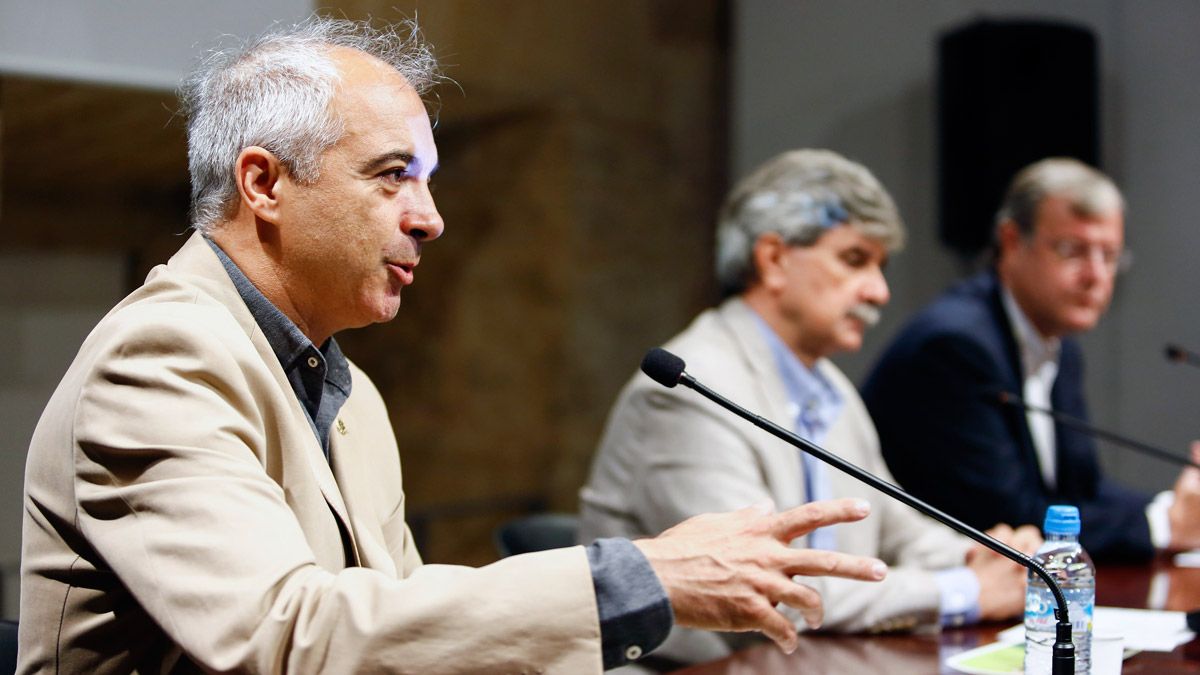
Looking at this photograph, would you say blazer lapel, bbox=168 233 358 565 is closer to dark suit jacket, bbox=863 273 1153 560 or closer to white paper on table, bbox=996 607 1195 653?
white paper on table, bbox=996 607 1195 653

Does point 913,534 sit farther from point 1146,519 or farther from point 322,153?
point 322,153

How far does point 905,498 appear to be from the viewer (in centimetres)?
138

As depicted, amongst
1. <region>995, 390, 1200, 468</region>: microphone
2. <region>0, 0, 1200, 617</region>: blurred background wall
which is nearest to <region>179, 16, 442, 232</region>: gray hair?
<region>995, 390, 1200, 468</region>: microphone

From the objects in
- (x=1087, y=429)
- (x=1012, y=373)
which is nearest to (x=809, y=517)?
(x=1087, y=429)

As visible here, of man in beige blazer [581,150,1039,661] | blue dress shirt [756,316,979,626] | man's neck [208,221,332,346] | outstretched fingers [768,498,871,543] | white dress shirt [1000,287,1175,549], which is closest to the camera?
outstretched fingers [768,498,871,543]

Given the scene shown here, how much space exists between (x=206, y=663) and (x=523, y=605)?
27 centimetres

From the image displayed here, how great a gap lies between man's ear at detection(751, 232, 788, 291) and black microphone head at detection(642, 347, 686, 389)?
0.94 meters

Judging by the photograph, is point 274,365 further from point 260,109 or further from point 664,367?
point 664,367

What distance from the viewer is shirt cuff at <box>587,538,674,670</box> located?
1.15m

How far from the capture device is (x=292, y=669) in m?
1.09

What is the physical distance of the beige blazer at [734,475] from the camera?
196 centimetres

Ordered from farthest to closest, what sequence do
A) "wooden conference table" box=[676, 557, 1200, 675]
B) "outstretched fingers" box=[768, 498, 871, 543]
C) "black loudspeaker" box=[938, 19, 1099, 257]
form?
"black loudspeaker" box=[938, 19, 1099, 257], "wooden conference table" box=[676, 557, 1200, 675], "outstretched fingers" box=[768, 498, 871, 543]

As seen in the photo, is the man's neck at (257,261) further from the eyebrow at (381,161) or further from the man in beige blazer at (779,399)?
the man in beige blazer at (779,399)

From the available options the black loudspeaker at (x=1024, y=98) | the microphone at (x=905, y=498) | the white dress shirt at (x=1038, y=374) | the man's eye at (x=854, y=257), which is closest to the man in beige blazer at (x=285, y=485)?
the microphone at (x=905, y=498)
